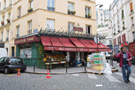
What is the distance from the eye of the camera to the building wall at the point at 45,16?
1474 centimetres

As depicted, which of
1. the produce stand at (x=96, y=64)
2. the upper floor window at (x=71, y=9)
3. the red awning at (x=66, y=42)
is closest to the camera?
the produce stand at (x=96, y=64)

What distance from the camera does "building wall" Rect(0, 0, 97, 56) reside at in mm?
14742

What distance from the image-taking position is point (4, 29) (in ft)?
70.7

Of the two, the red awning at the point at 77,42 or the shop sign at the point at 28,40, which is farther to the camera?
the red awning at the point at 77,42

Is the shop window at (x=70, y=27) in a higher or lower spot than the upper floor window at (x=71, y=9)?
lower

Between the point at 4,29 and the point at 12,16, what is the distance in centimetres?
344

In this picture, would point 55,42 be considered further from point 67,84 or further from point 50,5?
point 67,84

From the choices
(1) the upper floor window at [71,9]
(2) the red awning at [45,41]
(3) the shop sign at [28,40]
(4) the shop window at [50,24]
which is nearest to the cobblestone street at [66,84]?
(2) the red awning at [45,41]

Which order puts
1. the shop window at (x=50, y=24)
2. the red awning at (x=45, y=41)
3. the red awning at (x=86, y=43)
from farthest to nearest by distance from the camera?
the red awning at (x=86, y=43)
the shop window at (x=50, y=24)
the red awning at (x=45, y=41)

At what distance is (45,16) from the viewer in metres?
14.9

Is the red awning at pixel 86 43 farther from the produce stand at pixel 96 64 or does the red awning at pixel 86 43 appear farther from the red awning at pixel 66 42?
the produce stand at pixel 96 64

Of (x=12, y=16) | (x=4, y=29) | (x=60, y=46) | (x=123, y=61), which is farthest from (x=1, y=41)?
(x=123, y=61)

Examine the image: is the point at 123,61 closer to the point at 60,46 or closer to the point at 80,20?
the point at 60,46

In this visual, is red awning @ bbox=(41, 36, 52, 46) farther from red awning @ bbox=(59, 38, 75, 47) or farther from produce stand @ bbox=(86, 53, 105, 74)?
produce stand @ bbox=(86, 53, 105, 74)
